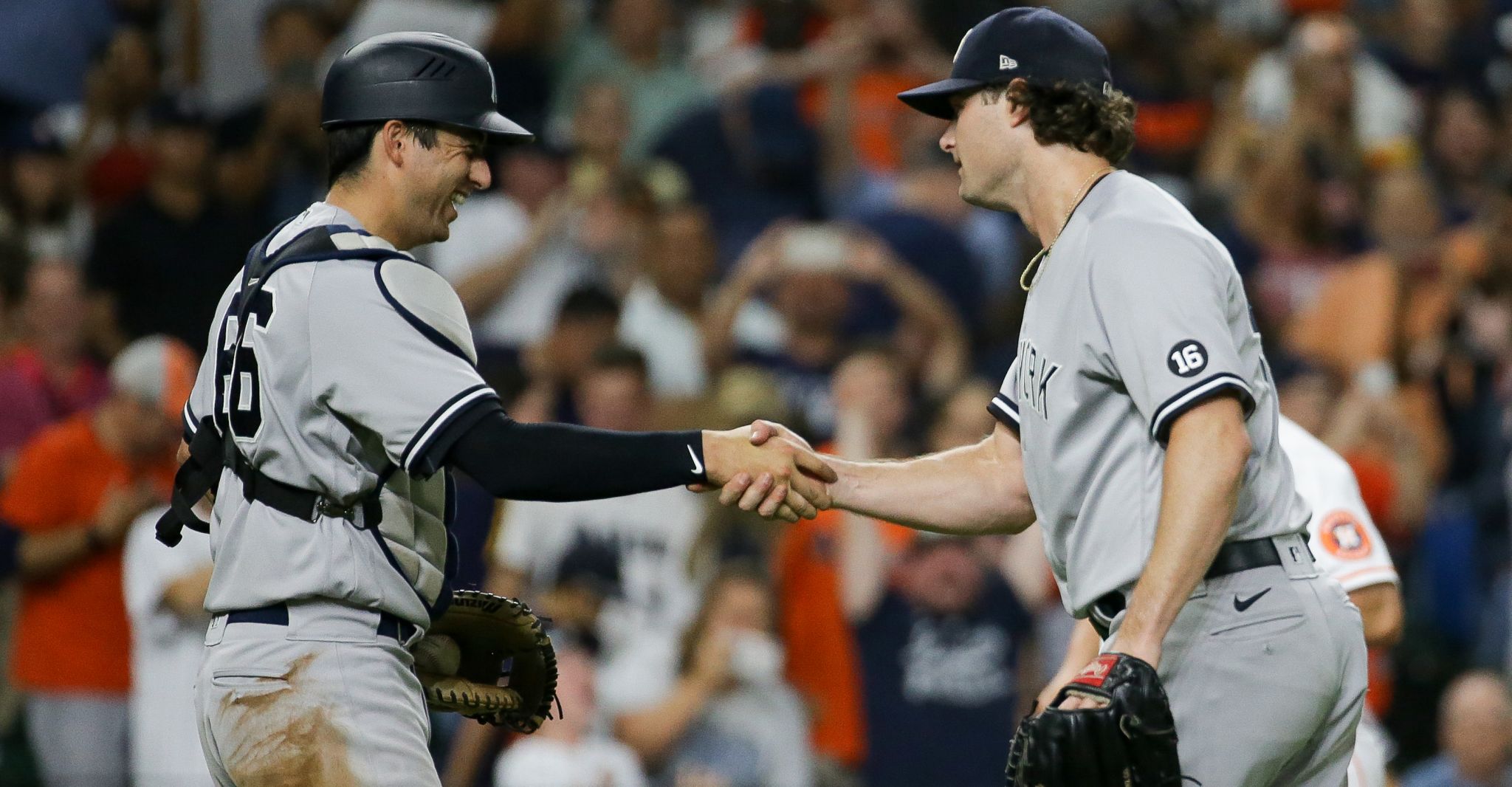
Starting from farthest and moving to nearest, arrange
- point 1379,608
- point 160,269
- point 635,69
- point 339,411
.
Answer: point 635,69 → point 160,269 → point 1379,608 → point 339,411

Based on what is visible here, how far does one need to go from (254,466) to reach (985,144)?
1.76 m

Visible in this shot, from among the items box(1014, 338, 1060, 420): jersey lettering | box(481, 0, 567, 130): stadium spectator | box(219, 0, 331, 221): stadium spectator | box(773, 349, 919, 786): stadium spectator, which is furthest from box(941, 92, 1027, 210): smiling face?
box(481, 0, 567, 130): stadium spectator

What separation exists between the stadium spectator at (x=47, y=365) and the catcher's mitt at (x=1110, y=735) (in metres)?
5.99

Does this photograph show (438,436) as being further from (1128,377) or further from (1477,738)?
(1477,738)

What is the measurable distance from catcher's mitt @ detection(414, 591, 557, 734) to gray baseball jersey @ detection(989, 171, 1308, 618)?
126 centimetres

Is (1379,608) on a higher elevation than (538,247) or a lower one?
lower

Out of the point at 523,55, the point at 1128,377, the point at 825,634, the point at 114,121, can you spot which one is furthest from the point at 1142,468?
the point at 114,121

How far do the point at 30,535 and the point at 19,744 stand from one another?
0.88m

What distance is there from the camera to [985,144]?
13.8 ft

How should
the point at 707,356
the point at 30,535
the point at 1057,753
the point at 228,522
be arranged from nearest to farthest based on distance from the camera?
the point at 1057,753
the point at 228,522
the point at 30,535
the point at 707,356

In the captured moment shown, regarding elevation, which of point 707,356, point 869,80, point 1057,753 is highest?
point 869,80

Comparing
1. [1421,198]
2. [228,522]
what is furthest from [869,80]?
[228,522]

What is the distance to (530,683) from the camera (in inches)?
175

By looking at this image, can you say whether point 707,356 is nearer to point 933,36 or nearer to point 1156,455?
point 933,36
